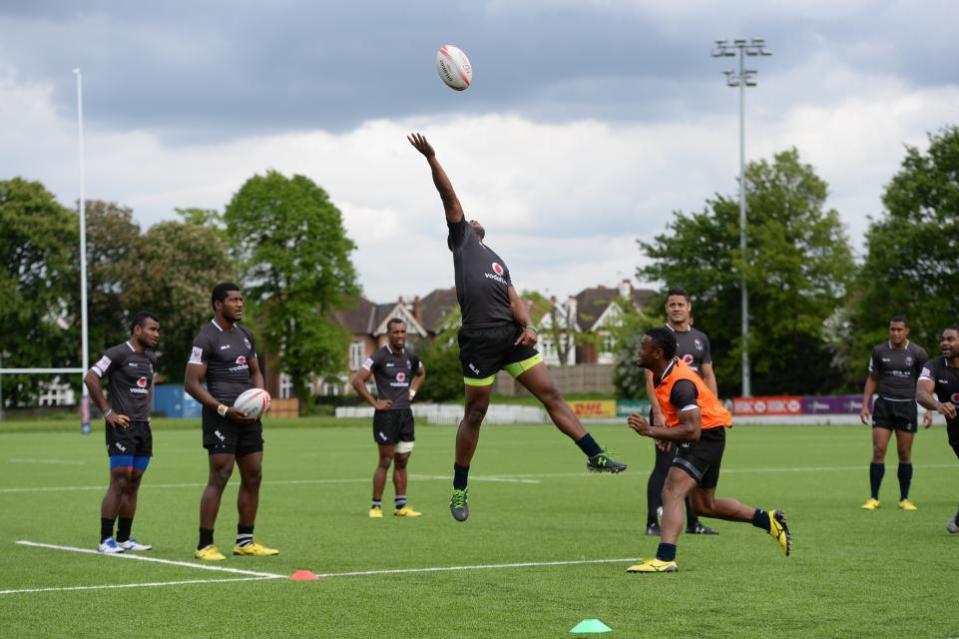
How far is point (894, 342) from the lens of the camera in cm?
1861

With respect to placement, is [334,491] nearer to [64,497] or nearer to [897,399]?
[64,497]

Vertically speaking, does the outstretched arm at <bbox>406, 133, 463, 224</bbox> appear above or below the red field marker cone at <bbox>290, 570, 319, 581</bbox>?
above

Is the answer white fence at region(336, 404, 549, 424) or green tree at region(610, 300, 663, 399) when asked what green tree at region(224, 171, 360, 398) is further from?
green tree at region(610, 300, 663, 399)

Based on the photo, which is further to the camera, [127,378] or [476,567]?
[127,378]

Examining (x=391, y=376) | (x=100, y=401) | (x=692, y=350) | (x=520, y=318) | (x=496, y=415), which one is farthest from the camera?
(x=496, y=415)

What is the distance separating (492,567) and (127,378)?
475 cm

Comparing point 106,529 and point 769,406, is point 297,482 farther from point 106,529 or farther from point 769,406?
point 769,406

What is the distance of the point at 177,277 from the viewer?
7869 cm

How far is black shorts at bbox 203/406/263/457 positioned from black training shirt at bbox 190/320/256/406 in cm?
19

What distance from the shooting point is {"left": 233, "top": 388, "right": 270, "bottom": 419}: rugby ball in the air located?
12992 mm

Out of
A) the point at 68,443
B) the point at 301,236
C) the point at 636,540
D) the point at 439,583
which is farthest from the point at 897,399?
the point at 301,236

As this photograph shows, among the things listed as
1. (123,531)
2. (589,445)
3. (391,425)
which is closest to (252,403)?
(123,531)

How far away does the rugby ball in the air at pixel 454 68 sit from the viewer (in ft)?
37.9

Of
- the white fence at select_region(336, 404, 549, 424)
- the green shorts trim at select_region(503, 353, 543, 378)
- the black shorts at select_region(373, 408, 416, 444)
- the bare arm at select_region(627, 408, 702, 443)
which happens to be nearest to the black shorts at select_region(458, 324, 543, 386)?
the green shorts trim at select_region(503, 353, 543, 378)
